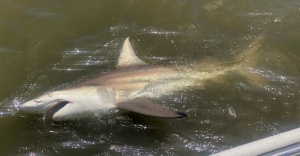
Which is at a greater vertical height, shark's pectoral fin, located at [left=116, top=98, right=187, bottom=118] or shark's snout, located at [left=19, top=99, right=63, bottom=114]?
shark's snout, located at [left=19, top=99, right=63, bottom=114]

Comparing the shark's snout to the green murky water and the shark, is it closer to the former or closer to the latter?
the shark

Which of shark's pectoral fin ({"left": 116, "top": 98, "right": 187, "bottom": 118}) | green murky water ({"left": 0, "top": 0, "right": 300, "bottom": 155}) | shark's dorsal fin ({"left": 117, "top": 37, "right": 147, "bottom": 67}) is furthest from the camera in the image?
shark's dorsal fin ({"left": 117, "top": 37, "right": 147, "bottom": 67})

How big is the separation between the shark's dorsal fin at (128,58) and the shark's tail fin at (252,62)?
1241mm

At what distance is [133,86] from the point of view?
3.96m

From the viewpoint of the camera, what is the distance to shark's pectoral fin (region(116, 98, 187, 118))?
3436mm

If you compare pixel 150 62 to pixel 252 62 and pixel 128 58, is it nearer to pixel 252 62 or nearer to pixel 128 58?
pixel 128 58

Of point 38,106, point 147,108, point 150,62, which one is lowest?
point 147,108

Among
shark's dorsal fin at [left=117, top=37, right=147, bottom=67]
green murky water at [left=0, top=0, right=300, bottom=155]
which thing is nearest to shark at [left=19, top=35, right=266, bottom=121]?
shark's dorsal fin at [left=117, top=37, right=147, bottom=67]

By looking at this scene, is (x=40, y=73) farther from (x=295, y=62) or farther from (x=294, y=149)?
(x=295, y=62)

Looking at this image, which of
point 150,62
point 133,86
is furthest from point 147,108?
point 150,62

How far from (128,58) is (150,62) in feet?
1.15

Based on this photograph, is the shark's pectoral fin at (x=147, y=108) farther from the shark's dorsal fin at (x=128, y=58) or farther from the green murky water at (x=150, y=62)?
the shark's dorsal fin at (x=128, y=58)

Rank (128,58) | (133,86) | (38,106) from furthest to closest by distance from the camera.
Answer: (128,58) → (133,86) → (38,106)

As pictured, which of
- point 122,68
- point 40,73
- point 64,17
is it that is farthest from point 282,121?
point 64,17
